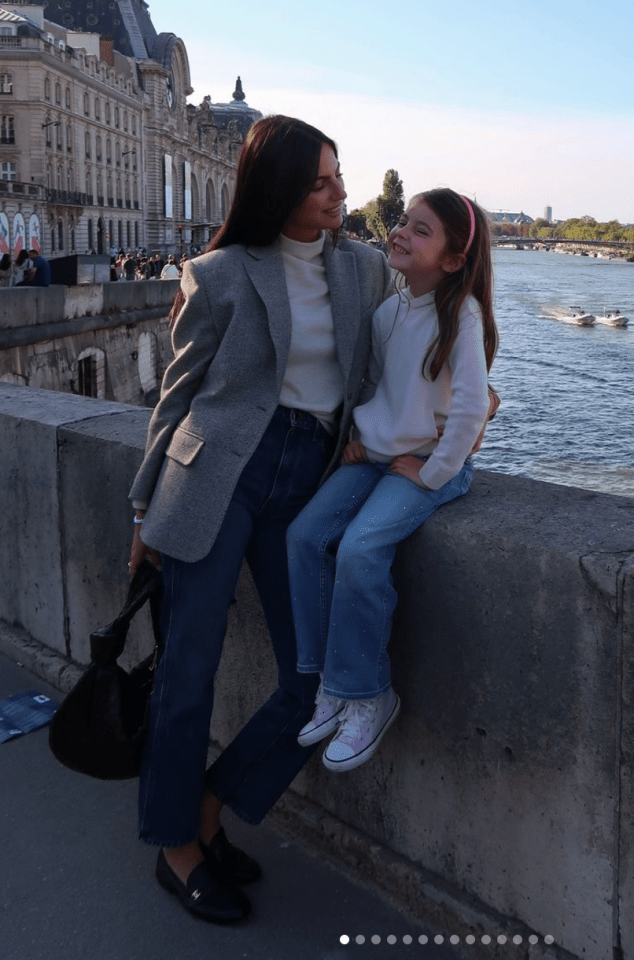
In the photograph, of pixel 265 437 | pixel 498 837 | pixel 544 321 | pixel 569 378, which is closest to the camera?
pixel 498 837

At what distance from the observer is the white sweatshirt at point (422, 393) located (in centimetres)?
202

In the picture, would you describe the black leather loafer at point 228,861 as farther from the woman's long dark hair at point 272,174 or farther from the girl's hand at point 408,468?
the woman's long dark hair at point 272,174

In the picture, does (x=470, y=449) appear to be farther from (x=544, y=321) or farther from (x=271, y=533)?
(x=544, y=321)

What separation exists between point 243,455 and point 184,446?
0.38 feet

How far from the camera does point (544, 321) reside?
2126 inches

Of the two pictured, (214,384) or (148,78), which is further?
(148,78)

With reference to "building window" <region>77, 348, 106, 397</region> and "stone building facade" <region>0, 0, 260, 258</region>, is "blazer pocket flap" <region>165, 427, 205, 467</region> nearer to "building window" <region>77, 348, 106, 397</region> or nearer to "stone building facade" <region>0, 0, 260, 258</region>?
"building window" <region>77, 348, 106, 397</region>

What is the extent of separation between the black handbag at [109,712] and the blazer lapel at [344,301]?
57 cm

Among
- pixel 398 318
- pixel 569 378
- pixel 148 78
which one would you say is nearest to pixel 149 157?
pixel 148 78

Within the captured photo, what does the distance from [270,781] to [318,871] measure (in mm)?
203

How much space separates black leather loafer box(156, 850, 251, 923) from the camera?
211 centimetres

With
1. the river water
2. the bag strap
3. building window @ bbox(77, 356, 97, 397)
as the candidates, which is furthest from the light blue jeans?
building window @ bbox(77, 356, 97, 397)

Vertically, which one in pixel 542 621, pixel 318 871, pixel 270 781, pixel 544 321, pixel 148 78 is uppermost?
pixel 148 78

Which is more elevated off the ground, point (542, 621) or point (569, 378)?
point (542, 621)
